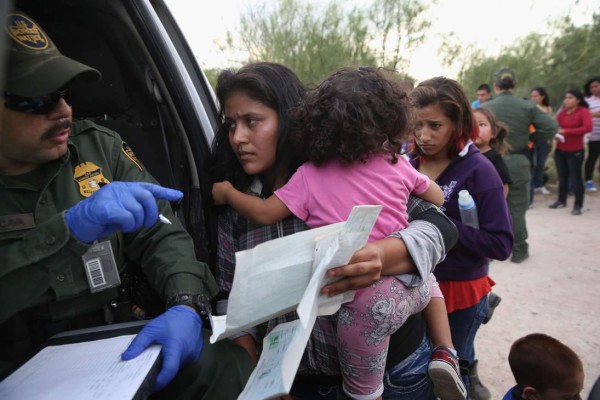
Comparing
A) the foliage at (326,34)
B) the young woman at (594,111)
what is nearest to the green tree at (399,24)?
the foliage at (326,34)

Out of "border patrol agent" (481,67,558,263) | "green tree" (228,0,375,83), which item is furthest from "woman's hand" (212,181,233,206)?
"green tree" (228,0,375,83)

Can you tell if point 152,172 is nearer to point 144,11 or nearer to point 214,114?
point 214,114

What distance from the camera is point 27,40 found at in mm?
1339

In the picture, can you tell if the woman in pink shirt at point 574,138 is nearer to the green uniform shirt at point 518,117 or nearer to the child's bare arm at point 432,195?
the green uniform shirt at point 518,117

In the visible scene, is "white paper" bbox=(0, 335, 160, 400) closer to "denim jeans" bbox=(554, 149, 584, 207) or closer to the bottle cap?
the bottle cap

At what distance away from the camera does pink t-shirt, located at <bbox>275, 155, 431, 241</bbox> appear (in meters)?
1.29

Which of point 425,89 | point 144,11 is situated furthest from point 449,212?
point 144,11

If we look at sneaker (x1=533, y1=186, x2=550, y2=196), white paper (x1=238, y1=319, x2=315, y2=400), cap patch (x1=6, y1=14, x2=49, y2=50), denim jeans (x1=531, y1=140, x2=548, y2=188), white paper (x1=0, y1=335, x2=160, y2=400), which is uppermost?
cap patch (x1=6, y1=14, x2=49, y2=50)

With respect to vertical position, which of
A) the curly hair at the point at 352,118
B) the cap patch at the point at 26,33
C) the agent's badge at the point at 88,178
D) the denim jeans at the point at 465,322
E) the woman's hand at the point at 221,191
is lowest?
the denim jeans at the point at 465,322

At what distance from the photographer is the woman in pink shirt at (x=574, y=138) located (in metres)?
6.51

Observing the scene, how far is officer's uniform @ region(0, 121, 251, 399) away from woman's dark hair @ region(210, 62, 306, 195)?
0.31 meters

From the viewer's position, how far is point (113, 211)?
114 cm

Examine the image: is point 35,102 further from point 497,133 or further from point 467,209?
point 497,133

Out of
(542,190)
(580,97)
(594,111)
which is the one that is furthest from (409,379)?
(542,190)
